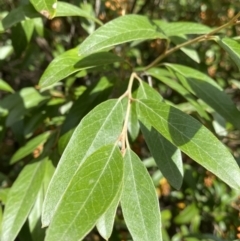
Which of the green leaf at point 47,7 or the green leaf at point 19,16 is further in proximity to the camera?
the green leaf at point 19,16

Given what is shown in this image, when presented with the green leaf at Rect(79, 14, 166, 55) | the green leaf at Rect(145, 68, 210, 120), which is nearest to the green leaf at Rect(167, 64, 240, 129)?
the green leaf at Rect(145, 68, 210, 120)

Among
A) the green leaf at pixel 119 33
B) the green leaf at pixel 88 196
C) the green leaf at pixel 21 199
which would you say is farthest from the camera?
the green leaf at pixel 21 199

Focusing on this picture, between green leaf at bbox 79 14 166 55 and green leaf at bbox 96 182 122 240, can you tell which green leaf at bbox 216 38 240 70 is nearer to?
green leaf at bbox 79 14 166 55

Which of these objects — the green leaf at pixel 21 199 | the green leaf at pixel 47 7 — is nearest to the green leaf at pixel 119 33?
the green leaf at pixel 47 7

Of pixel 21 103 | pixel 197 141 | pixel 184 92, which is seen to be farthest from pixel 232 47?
pixel 21 103

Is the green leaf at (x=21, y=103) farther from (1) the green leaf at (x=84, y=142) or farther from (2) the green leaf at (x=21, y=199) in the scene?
(1) the green leaf at (x=84, y=142)

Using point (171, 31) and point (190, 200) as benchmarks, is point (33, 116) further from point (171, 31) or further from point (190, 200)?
point (190, 200)
